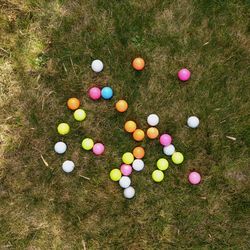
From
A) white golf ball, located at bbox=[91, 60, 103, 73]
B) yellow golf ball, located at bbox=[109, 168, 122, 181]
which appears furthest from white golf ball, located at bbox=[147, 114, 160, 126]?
white golf ball, located at bbox=[91, 60, 103, 73]

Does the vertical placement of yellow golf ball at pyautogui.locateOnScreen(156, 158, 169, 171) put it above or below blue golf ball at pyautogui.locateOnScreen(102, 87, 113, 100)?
below

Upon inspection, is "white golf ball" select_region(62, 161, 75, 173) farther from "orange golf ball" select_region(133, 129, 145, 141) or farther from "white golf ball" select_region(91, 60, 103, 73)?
"white golf ball" select_region(91, 60, 103, 73)

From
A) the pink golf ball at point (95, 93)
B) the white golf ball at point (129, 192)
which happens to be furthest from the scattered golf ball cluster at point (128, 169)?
the pink golf ball at point (95, 93)

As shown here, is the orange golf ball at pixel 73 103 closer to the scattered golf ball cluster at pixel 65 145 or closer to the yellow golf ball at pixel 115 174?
the scattered golf ball cluster at pixel 65 145

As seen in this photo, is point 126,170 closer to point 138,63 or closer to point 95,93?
point 95,93

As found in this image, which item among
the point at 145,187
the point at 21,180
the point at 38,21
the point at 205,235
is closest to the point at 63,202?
the point at 21,180

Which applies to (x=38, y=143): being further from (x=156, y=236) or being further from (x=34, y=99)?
(x=156, y=236)
